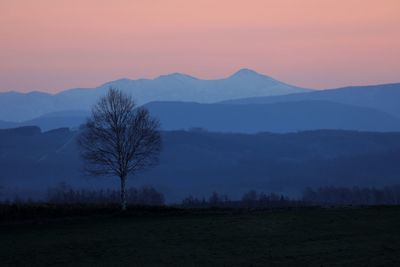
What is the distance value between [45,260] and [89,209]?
18.6 metres

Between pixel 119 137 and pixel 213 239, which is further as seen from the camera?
pixel 119 137

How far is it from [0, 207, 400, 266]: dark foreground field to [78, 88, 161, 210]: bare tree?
6.41 metres

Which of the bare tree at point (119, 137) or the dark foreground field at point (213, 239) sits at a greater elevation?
the bare tree at point (119, 137)

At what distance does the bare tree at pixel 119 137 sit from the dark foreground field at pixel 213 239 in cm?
641

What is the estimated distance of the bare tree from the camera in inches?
2489

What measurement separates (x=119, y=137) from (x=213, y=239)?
19917mm

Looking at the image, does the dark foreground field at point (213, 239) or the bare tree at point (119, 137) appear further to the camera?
the bare tree at point (119, 137)

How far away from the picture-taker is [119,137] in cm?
6284

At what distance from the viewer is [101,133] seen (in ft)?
207

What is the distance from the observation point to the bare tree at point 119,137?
63.2 m

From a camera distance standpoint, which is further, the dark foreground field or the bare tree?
the bare tree

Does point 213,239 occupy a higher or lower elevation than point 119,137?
lower

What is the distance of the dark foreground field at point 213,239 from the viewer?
38.6 metres

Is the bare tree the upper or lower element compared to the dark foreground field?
upper
